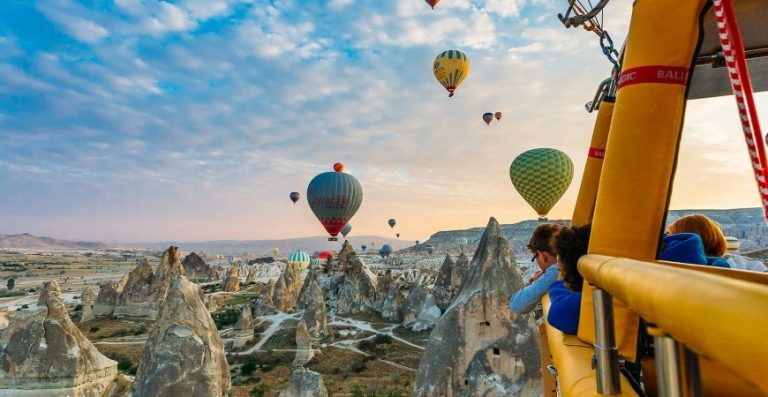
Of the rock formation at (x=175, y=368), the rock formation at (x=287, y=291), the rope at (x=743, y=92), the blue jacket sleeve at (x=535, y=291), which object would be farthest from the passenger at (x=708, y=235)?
the rock formation at (x=287, y=291)

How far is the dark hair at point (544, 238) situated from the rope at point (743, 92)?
6.45ft

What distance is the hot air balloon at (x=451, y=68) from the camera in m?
26.4

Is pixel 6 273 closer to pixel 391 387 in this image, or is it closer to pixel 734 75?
pixel 391 387

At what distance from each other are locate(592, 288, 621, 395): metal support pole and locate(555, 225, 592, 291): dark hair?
941 millimetres

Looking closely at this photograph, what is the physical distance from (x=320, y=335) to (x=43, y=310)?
51.3ft

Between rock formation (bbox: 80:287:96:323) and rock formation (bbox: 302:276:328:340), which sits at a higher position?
rock formation (bbox: 302:276:328:340)

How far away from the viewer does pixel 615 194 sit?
6.82ft

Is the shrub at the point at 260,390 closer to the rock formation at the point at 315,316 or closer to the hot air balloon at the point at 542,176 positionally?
the rock formation at the point at 315,316

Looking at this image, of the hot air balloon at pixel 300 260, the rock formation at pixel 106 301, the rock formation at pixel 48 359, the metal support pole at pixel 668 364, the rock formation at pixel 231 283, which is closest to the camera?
the metal support pole at pixel 668 364

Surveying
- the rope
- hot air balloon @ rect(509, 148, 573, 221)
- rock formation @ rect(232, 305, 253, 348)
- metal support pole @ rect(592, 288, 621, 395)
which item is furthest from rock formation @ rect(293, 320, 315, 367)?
the rope

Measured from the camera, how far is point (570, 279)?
2338mm

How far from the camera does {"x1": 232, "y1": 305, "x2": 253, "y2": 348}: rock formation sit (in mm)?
24203

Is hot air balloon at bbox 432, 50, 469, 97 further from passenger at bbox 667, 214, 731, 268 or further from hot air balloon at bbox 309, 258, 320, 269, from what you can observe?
passenger at bbox 667, 214, 731, 268

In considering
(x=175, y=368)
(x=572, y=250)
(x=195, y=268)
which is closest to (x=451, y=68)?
(x=175, y=368)
